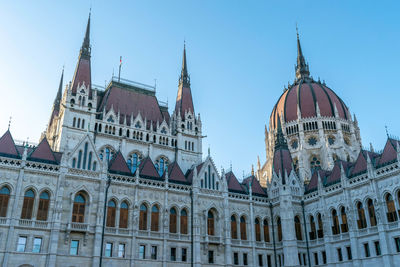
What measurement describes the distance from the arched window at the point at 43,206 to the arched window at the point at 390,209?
31.0m

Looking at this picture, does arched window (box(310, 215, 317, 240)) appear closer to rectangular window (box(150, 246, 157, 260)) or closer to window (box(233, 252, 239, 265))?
window (box(233, 252, 239, 265))

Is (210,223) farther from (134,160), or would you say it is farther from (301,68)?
(301,68)

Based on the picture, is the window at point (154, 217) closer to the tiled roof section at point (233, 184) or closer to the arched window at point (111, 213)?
the arched window at point (111, 213)

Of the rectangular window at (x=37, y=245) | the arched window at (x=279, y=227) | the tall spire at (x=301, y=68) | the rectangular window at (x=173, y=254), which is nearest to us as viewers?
the rectangular window at (x=37, y=245)

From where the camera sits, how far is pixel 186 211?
1624 inches

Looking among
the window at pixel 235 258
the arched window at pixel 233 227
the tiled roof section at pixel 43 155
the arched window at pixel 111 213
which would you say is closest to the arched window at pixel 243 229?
the arched window at pixel 233 227

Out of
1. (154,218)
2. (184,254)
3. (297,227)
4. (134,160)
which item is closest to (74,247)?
(154,218)

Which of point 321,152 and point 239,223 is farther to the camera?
point 321,152

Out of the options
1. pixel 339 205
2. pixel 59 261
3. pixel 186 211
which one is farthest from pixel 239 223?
pixel 59 261

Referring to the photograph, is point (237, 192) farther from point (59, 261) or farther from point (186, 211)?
point (59, 261)

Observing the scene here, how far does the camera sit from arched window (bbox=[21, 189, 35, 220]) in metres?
33.4

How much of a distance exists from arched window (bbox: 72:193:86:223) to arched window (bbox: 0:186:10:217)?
18.4 ft

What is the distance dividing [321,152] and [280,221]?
25.3 metres

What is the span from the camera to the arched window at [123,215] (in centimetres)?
3747
